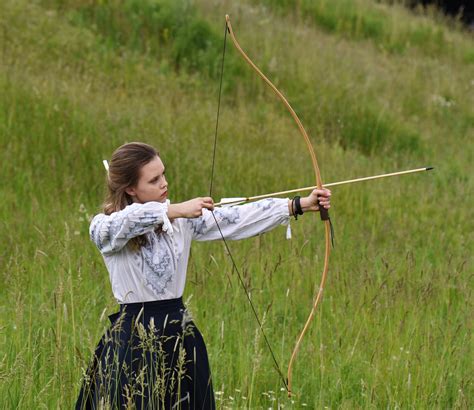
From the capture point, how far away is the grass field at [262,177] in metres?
3.68

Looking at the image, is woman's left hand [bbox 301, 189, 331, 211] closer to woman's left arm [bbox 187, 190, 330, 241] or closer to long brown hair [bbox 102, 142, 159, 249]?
woman's left arm [bbox 187, 190, 330, 241]

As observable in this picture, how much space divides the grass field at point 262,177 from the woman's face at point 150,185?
37cm

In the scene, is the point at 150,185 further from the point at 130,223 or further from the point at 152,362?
the point at 152,362

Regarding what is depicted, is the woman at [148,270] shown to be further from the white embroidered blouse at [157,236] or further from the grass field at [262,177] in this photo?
the grass field at [262,177]

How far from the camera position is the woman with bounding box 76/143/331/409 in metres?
2.79

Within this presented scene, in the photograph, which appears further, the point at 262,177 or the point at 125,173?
the point at 262,177

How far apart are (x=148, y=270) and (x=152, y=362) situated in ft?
0.91

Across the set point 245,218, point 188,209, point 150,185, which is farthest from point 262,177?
point 188,209

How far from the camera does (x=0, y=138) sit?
19.6ft

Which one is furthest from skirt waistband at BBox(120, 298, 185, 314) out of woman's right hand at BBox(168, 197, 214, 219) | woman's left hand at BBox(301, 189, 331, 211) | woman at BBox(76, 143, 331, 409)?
woman's left hand at BBox(301, 189, 331, 211)

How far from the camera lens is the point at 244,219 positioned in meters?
2.99

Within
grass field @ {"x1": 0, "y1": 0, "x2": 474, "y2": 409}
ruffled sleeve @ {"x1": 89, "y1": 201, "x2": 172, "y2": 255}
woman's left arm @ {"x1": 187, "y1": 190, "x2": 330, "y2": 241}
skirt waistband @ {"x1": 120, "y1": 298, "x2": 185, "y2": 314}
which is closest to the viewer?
ruffled sleeve @ {"x1": 89, "y1": 201, "x2": 172, "y2": 255}

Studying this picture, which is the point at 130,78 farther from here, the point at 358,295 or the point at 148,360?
the point at 148,360

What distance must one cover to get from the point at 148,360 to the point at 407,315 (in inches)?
68.6
